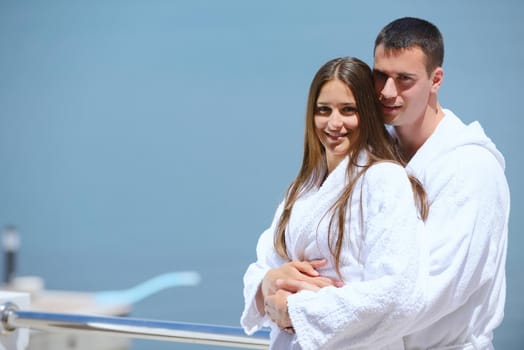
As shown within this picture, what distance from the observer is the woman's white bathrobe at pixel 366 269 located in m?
1.13

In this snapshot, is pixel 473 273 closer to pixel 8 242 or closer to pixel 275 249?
pixel 275 249

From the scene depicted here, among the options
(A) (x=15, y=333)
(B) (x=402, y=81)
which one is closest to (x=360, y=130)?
(B) (x=402, y=81)

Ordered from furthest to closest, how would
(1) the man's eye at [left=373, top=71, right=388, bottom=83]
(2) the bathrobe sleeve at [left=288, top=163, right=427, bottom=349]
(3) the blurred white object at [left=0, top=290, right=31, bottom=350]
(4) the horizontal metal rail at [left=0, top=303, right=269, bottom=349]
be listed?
(3) the blurred white object at [left=0, top=290, right=31, bottom=350]
(4) the horizontal metal rail at [left=0, top=303, right=269, bottom=349]
(1) the man's eye at [left=373, top=71, right=388, bottom=83]
(2) the bathrobe sleeve at [left=288, top=163, right=427, bottom=349]

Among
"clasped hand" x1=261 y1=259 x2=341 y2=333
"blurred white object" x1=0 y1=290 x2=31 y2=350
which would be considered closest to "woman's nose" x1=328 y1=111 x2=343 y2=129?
"clasped hand" x1=261 y1=259 x2=341 y2=333

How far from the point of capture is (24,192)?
48.7 ft

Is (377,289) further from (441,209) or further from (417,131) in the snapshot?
(417,131)

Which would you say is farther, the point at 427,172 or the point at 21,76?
the point at 21,76

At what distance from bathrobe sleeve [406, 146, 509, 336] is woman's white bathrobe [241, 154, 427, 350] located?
36 mm

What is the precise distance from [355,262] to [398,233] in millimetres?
116

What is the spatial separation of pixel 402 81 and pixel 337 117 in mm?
166

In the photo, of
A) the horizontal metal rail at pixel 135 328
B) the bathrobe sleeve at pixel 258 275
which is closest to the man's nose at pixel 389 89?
the bathrobe sleeve at pixel 258 275

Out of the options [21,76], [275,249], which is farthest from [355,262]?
[21,76]

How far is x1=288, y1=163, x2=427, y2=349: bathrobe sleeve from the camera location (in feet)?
3.68

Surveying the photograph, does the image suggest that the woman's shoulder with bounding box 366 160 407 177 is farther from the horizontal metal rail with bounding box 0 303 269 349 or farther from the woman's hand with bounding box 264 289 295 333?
the horizontal metal rail with bounding box 0 303 269 349
